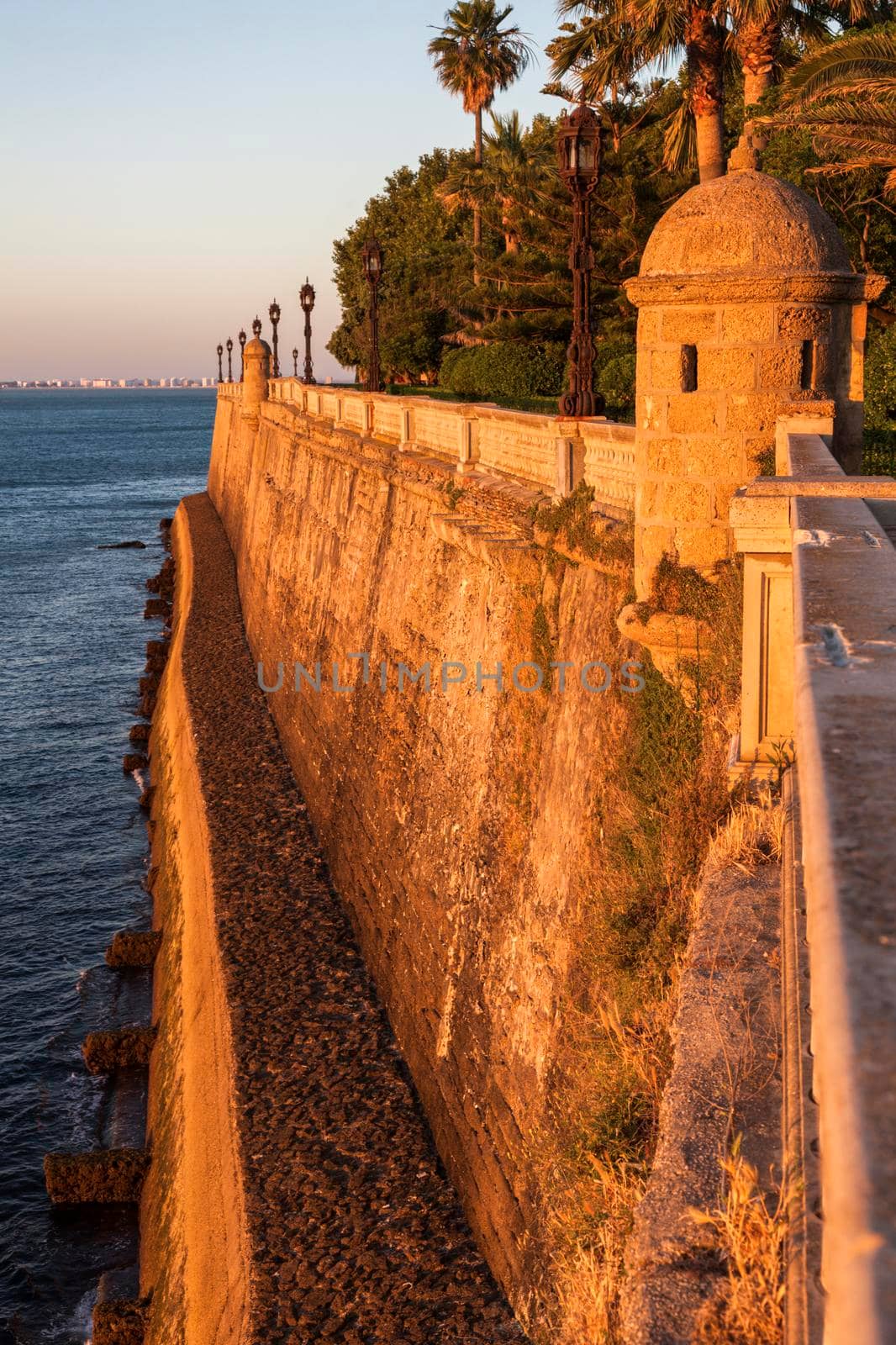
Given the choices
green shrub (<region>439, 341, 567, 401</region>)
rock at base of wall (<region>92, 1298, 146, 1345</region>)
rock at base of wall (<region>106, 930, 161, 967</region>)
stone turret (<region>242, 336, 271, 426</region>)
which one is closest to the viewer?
rock at base of wall (<region>92, 1298, 146, 1345</region>)

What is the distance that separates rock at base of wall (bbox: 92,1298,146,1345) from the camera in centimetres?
952

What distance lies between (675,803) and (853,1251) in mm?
4898

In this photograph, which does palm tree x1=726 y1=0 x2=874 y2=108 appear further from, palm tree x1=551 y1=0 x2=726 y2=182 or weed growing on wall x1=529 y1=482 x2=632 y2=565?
weed growing on wall x1=529 y1=482 x2=632 y2=565

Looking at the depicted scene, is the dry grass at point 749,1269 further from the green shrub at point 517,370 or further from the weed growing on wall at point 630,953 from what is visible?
the green shrub at point 517,370

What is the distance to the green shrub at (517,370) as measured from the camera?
31438mm

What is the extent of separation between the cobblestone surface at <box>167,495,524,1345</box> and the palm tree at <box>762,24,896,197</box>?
11094mm

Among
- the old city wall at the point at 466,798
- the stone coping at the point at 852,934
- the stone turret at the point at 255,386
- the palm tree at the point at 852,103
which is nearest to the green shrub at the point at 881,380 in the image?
the palm tree at the point at 852,103

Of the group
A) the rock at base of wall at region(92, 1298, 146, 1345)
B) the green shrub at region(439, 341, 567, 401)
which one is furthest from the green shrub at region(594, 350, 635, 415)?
the rock at base of wall at region(92, 1298, 146, 1345)

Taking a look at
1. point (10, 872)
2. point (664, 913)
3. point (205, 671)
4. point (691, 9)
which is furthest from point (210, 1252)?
point (691, 9)

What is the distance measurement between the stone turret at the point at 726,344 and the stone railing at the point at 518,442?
116cm

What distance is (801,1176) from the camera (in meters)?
2.74

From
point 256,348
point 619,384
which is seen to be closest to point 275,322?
point 256,348

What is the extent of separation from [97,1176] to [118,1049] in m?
2.16

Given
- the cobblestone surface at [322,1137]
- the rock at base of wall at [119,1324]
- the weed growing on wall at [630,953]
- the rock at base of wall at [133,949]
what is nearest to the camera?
the weed growing on wall at [630,953]
